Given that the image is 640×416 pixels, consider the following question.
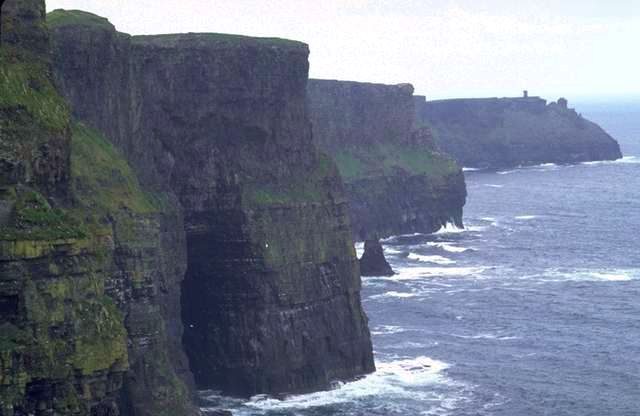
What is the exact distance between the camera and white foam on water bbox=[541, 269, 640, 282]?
16625 cm

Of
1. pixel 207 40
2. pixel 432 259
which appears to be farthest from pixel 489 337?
pixel 432 259

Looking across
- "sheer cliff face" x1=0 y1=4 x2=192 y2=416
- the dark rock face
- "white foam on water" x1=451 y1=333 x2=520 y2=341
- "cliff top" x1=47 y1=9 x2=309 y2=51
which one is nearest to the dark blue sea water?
"white foam on water" x1=451 y1=333 x2=520 y2=341

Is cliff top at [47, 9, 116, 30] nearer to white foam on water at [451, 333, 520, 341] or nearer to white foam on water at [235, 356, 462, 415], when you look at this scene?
white foam on water at [235, 356, 462, 415]

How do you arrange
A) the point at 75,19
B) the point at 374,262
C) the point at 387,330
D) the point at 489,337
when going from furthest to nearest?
the point at 374,262
the point at 387,330
the point at 489,337
the point at 75,19

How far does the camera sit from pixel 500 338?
439ft

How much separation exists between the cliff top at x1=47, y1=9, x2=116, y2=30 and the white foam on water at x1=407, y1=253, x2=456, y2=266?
8519 centimetres

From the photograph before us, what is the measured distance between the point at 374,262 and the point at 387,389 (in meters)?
58.5

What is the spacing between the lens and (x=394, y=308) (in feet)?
491

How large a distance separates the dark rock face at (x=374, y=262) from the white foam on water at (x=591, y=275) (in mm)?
17354

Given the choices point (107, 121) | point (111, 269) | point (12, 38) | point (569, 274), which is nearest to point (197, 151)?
point (107, 121)

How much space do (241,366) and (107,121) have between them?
21299mm

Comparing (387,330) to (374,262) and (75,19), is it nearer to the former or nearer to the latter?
(374,262)

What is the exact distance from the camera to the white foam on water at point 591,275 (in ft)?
545

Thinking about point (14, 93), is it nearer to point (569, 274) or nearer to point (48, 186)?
point (48, 186)
